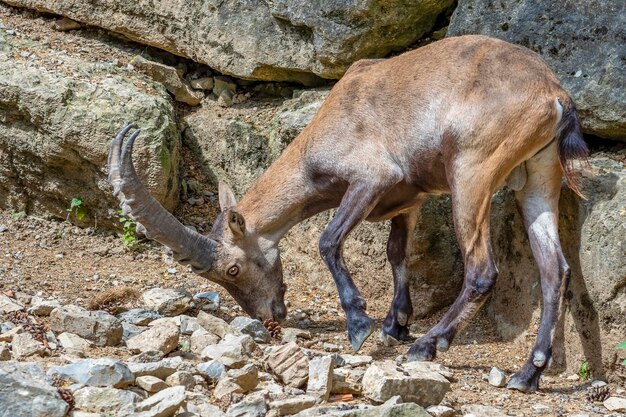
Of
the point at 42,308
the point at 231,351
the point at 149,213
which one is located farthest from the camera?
the point at 149,213

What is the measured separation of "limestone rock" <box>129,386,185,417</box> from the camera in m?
5.02

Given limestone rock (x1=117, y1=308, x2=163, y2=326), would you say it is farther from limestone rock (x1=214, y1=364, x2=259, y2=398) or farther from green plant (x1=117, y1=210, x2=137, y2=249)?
limestone rock (x1=214, y1=364, x2=259, y2=398)

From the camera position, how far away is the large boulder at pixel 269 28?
9148mm

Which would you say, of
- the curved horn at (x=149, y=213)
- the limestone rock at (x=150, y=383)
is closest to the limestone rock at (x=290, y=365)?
the limestone rock at (x=150, y=383)

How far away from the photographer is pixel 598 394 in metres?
6.63

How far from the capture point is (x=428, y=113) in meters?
7.46

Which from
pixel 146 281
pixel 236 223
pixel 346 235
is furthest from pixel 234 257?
pixel 146 281

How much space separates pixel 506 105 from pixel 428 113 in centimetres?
71

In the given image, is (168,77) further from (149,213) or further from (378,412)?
(378,412)

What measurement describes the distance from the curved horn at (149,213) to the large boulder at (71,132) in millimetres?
1650

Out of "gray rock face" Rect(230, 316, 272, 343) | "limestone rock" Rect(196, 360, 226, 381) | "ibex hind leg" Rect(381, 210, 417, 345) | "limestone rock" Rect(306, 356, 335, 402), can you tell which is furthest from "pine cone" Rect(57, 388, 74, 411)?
"ibex hind leg" Rect(381, 210, 417, 345)

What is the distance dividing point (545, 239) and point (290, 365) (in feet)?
7.47

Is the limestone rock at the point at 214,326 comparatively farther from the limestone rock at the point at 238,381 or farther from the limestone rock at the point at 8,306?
the limestone rock at the point at 238,381

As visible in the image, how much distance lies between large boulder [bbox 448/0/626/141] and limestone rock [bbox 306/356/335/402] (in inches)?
131
